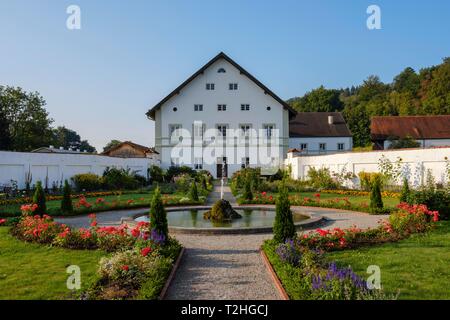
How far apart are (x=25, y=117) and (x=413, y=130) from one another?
47.2 meters

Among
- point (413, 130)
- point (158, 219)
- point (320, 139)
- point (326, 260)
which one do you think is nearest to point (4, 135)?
point (320, 139)

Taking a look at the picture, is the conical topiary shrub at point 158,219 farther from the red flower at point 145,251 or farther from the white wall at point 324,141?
the white wall at point 324,141

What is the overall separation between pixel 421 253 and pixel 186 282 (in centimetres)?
474

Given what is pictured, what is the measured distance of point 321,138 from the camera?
41969 mm

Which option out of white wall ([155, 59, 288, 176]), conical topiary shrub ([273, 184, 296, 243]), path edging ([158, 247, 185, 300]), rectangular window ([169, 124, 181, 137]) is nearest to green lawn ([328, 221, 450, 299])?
conical topiary shrub ([273, 184, 296, 243])

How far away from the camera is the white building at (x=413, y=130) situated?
135ft

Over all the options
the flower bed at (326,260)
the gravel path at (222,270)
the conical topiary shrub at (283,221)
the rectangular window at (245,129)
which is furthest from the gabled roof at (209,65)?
the conical topiary shrub at (283,221)

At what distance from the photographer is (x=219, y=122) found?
3625 cm

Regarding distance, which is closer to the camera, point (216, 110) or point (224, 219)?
point (224, 219)

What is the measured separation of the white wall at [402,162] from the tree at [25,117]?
36542mm

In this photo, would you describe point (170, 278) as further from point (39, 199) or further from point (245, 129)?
point (245, 129)
